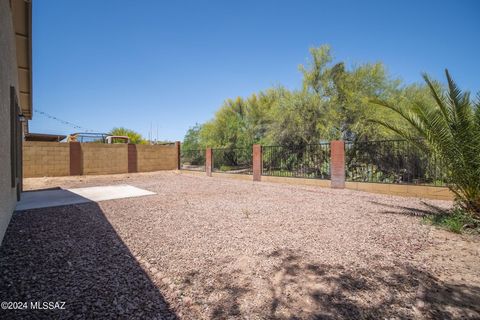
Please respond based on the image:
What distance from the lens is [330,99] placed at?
1377cm

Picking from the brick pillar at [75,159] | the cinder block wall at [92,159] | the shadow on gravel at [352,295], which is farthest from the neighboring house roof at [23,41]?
the shadow on gravel at [352,295]

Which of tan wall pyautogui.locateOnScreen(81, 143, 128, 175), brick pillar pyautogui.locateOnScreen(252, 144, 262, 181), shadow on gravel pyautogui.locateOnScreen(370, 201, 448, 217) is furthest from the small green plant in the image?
tan wall pyautogui.locateOnScreen(81, 143, 128, 175)

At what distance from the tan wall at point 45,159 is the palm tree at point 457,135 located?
1792cm

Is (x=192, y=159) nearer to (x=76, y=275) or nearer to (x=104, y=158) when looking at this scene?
(x=104, y=158)

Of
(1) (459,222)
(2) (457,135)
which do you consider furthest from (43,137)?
(1) (459,222)

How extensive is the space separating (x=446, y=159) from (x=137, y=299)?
6.20 meters

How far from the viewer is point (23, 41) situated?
260 inches

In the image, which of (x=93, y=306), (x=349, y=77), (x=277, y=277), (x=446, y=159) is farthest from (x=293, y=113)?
(x=93, y=306)

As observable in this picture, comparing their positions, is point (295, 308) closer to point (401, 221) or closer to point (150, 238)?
point (150, 238)

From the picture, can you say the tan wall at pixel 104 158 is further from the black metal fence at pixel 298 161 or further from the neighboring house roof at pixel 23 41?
the black metal fence at pixel 298 161

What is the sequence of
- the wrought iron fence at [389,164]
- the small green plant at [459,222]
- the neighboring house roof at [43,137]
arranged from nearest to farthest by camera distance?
the small green plant at [459,222] < the wrought iron fence at [389,164] < the neighboring house roof at [43,137]

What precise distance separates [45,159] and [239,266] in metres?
16.3

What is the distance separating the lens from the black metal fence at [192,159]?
2121 centimetres

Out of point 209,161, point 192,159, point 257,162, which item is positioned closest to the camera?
point 257,162
